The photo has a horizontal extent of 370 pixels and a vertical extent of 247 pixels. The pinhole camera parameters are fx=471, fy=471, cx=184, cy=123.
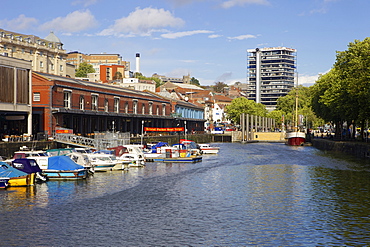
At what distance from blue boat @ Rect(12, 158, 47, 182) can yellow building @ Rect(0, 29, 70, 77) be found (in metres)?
114

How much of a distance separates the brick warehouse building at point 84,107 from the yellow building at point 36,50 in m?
56.2

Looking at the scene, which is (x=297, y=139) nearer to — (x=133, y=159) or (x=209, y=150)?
(x=209, y=150)

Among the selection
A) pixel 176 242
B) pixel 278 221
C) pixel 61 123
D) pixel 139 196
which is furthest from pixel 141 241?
pixel 61 123

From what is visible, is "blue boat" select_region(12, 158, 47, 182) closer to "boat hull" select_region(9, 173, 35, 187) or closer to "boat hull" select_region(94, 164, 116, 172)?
"boat hull" select_region(9, 173, 35, 187)

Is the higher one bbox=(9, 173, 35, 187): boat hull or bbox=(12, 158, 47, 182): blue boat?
bbox=(12, 158, 47, 182): blue boat

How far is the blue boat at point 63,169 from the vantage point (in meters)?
54.6

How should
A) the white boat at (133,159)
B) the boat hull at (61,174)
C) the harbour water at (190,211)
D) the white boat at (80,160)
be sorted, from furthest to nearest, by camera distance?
the white boat at (133,159)
the white boat at (80,160)
the boat hull at (61,174)
the harbour water at (190,211)

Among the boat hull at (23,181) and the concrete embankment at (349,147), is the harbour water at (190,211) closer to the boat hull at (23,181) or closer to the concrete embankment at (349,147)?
the boat hull at (23,181)

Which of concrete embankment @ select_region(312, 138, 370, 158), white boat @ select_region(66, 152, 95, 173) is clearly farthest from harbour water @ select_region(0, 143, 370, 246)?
concrete embankment @ select_region(312, 138, 370, 158)

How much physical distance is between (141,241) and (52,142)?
50567 millimetres

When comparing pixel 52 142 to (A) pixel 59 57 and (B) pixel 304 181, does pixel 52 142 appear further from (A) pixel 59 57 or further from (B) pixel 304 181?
(A) pixel 59 57

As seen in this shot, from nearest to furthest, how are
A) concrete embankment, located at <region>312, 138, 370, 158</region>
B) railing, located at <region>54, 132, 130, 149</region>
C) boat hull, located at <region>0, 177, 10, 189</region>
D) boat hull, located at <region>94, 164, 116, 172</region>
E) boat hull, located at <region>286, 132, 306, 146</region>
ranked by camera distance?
boat hull, located at <region>0, 177, 10, 189</region> < boat hull, located at <region>94, 164, 116, 172</region> < railing, located at <region>54, 132, 130, 149</region> < concrete embankment, located at <region>312, 138, 370, 158</region> < boat hull, located at <region>286, 132, 306, 146</region>

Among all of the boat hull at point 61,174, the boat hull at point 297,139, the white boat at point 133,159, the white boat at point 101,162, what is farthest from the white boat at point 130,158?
the boat hull at point 297,139

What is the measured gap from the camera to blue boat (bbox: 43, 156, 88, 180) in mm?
54625
